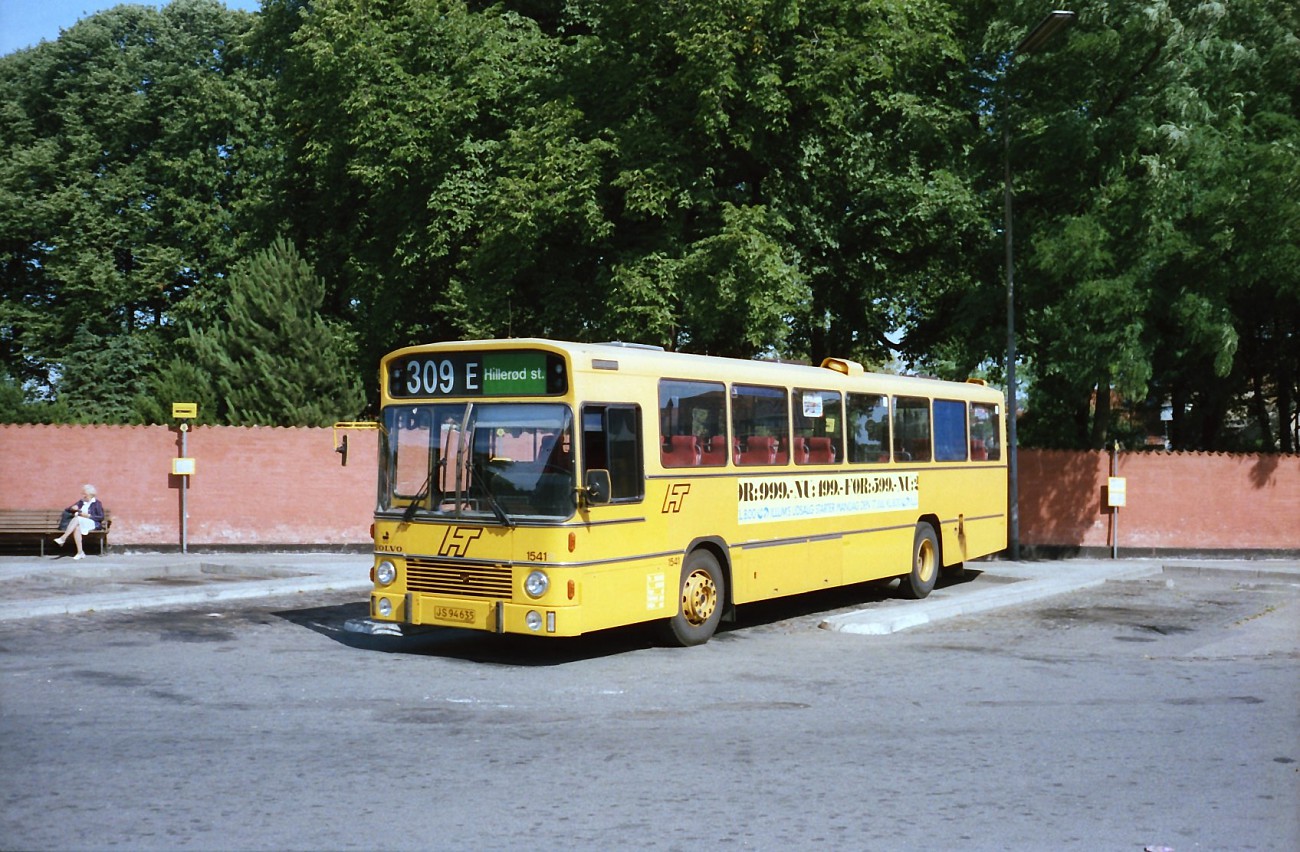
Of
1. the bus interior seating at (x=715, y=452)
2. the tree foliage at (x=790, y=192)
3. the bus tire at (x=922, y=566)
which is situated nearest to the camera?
the bus interior seating at (x=715, y=452)

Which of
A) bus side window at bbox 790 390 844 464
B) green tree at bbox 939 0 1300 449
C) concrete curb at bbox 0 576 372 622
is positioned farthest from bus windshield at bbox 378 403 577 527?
green tree at bbox 939 0 1300 449

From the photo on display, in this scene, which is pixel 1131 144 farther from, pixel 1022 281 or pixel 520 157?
pixel 520 157

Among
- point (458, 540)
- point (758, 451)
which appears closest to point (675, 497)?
point (758, 451)

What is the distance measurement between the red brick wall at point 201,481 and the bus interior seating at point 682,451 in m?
13.7

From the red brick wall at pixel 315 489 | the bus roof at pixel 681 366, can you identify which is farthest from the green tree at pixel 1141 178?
the bus roof at pixel 681 366

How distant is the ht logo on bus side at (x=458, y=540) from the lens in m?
11.9

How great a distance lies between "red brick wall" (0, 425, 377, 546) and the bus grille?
13711mm

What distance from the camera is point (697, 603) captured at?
13289 mm

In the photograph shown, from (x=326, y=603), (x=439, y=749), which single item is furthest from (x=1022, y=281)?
(x=439, y=749)

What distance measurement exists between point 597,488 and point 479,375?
168 cm

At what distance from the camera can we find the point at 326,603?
17.0 metres

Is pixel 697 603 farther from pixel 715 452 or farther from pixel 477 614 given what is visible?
pixel 477 614

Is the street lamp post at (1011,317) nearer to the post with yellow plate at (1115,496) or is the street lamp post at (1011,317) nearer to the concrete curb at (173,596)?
the post with yellow plate at (1115,496)

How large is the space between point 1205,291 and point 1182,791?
64.8 ft
